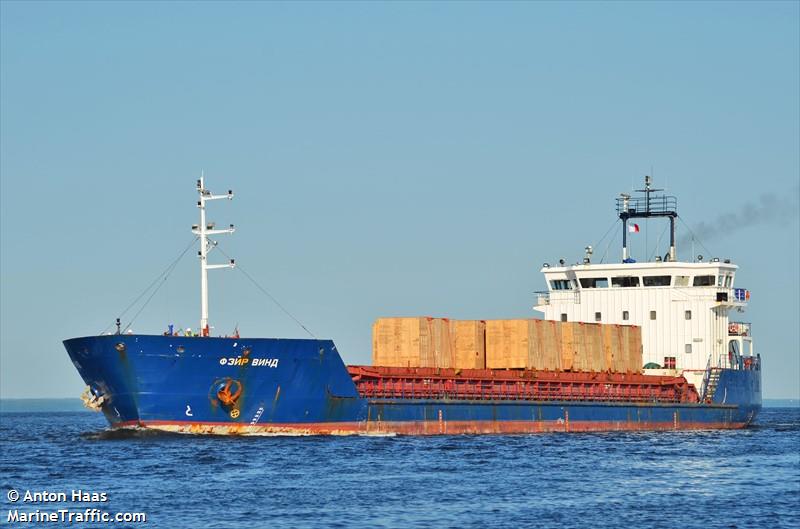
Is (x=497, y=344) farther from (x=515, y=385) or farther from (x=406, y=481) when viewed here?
(x=406, y=481)

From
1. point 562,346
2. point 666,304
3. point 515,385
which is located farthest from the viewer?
point 666,304

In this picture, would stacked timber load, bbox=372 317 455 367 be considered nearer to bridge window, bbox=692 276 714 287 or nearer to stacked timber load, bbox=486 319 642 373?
stacked timber load, bbox=486 319 642 373

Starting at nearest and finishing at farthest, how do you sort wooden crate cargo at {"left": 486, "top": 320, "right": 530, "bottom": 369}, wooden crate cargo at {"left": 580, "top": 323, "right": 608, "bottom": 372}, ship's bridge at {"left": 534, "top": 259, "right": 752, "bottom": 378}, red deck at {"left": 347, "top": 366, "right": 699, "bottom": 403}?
red deck at {"left": 347, "top": 366, "right": 699, "bottom": 403} → wooden crate cargo at {"left": 486, "top": 320, "right": 530, "bottom": 369} → wooden crate cargo at {"left": 580, "top": 323, "right": 608, "bottom": 372} → ship's bridge at {"left": 534, "top": 259, "right": 752, "bottom": 378}

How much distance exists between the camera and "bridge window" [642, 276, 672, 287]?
59.2 m

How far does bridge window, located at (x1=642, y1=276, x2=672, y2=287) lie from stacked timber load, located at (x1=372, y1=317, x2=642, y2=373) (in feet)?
14.4

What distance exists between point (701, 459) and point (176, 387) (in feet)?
52.7

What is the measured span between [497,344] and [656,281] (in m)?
11.8

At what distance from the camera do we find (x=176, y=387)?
133 feet

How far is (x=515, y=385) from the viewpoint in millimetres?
50312

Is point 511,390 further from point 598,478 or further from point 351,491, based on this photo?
point 351,491

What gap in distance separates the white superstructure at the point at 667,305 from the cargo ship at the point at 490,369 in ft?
0.20

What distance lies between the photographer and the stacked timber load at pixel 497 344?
1905 inches

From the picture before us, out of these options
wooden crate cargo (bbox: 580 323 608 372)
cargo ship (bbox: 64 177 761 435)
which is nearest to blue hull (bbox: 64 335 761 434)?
cargo ship (bbox: 64 177 761 435)

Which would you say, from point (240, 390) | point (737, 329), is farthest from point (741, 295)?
point (240, 390)
